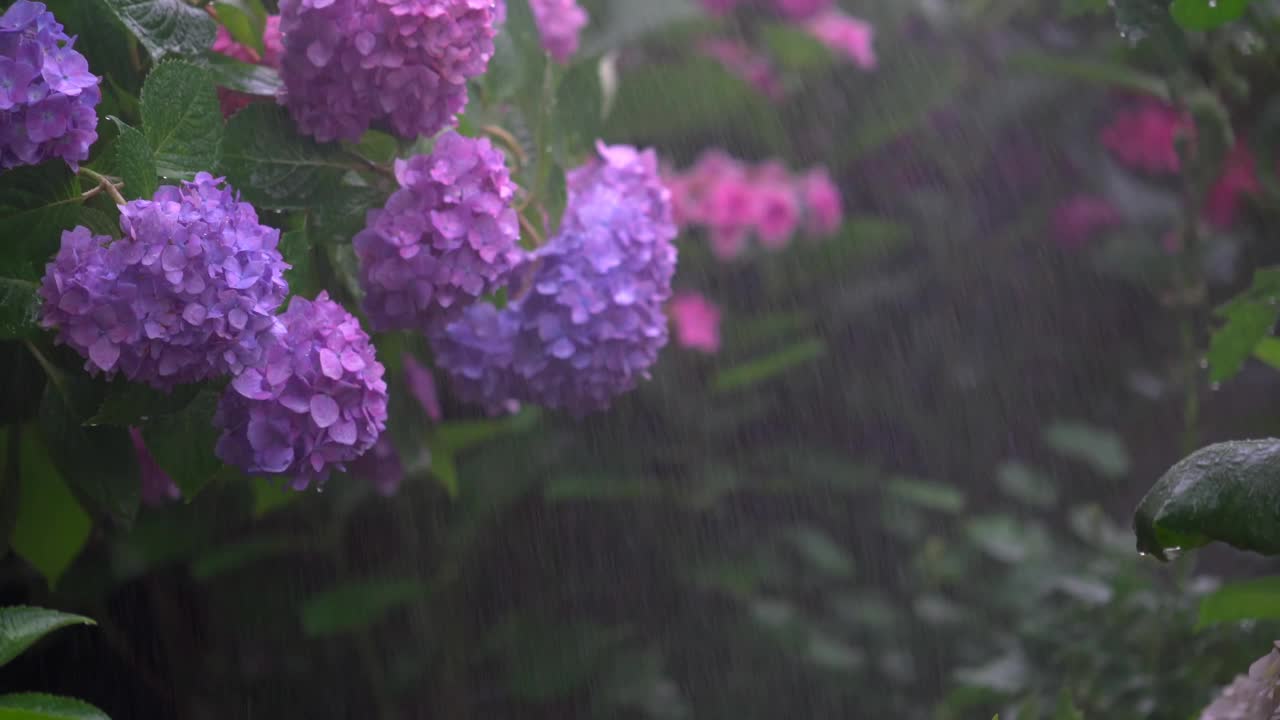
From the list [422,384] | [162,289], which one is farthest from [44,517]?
[162,289]

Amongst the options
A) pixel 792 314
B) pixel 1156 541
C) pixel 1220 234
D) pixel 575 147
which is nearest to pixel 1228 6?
pixel 1156 541

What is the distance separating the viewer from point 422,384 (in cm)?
128

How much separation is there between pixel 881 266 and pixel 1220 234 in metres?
0.69

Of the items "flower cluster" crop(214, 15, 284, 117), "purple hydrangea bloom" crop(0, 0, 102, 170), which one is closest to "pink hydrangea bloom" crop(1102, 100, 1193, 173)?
"flower cluster" crop(214, 15, 284, 117)

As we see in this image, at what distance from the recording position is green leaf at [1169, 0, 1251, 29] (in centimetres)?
93

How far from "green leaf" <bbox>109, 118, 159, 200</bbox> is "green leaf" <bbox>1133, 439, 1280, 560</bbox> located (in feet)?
2.23

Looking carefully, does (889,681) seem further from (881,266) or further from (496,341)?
(496,341)

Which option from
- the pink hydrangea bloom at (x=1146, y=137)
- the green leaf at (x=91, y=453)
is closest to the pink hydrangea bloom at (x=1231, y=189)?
the pink hydrangea bloom at (x=1146, y=137)

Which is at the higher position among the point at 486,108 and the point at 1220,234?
the point at 486,108

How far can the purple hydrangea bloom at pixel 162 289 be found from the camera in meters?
0.79

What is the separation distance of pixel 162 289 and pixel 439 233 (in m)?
0.23

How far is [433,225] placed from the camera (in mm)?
958

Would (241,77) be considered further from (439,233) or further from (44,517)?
(44,517)

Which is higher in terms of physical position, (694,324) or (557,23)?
(557,23)
